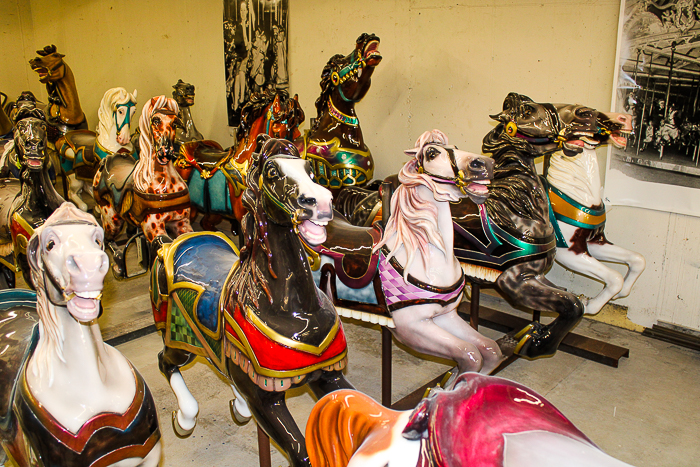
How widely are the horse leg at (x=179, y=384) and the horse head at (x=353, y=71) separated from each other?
8.56 feet

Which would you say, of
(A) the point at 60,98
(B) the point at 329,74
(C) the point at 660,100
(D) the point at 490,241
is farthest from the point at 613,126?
(A) the point at 60,98

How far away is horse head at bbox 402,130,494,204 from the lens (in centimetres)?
224

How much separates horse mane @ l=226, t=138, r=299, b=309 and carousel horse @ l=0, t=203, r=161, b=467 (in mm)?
440

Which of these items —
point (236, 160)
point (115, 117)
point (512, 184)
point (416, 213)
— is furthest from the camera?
point (115, 117)

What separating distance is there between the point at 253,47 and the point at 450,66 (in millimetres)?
2539

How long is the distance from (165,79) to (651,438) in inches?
274

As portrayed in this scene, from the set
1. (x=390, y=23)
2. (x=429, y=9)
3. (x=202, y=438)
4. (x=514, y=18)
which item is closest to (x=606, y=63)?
(x=514, y=18)

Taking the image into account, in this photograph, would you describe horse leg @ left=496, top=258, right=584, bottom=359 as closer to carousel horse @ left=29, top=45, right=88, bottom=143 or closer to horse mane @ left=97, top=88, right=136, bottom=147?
horse mane @ left=97, top=88, right=136, bottom=147

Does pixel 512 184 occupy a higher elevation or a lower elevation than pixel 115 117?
lower

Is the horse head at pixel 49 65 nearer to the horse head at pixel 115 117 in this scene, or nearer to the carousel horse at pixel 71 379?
the horse head at pixel 115 117

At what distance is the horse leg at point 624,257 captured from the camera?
3.55 meters

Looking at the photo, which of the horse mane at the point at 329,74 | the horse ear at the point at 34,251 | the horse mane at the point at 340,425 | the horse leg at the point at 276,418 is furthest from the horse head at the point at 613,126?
the horse ear at the point at 34,251

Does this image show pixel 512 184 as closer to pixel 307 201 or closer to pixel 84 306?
pixel 307 201

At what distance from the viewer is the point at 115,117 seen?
4.91 meters
